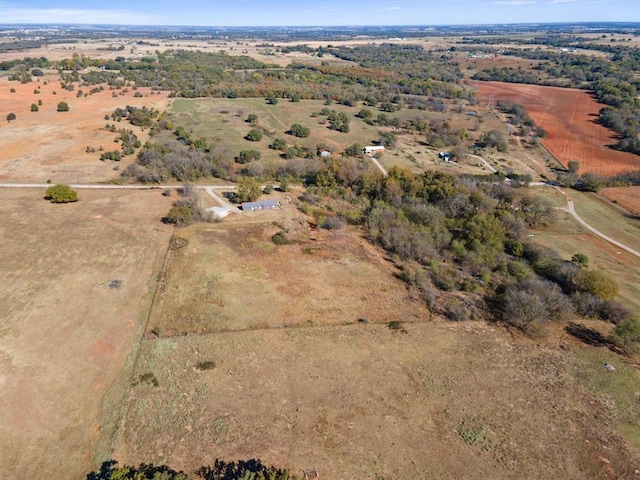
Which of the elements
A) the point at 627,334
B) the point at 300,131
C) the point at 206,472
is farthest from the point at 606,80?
the point at 206,472

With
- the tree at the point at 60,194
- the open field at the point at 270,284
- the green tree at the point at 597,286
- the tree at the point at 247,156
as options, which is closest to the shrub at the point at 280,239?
the open field at the point at 270,284

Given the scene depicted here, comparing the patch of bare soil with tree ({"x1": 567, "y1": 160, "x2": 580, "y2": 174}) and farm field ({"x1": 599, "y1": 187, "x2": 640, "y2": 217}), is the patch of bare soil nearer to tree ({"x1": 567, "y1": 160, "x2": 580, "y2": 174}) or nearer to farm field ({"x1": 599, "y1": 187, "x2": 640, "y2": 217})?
farm field ({"x1": 599, "y1": 187, "x2": 640, "y2": 217})

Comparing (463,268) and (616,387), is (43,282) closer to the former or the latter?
(463,268)

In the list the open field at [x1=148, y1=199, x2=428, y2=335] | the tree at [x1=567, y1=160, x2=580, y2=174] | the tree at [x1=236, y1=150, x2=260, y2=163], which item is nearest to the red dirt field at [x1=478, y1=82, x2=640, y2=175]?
the tree at [x1=567, y1=160, x2=580, y2=174]

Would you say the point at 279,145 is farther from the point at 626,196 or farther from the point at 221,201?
the point at 626,196

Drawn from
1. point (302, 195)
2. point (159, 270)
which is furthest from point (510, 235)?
point (159, 270)

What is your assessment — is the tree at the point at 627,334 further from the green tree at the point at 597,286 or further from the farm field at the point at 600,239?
the farm field at the point at 600,239
